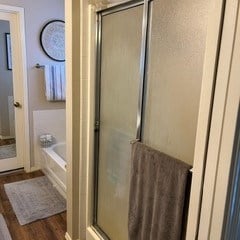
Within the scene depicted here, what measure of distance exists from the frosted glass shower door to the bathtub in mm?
909

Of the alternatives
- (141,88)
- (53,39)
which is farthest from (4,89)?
(141,88)

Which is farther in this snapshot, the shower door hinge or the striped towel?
the striped towel

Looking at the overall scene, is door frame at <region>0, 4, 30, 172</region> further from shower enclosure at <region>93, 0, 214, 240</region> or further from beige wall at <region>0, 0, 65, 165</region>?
shower enclosure at <region>93, 0, 214, 240</region>

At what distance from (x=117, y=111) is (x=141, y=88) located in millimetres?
301

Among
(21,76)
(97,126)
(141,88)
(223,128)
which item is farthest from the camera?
(21,76)

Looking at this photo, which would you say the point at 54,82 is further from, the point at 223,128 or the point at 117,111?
the point at 223,128

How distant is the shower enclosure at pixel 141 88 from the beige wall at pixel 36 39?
166 cm

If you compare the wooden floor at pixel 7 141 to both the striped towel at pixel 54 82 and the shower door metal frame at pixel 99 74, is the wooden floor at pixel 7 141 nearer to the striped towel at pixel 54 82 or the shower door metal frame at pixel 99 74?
the striped towel at pixel 54 82

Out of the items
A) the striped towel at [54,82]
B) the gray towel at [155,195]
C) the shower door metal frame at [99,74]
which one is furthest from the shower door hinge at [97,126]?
the striped towel at [54,82]

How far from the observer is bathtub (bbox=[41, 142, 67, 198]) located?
2.56 m

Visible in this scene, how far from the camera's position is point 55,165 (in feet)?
8.87

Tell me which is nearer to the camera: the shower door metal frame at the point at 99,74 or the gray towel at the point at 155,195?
the gray towel at the point at 155,195

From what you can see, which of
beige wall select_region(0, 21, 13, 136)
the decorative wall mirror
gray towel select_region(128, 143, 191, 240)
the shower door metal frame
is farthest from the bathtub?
gray towel select_region(128, 143, 191, 240)

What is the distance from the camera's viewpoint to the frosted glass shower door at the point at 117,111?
1320 mm
